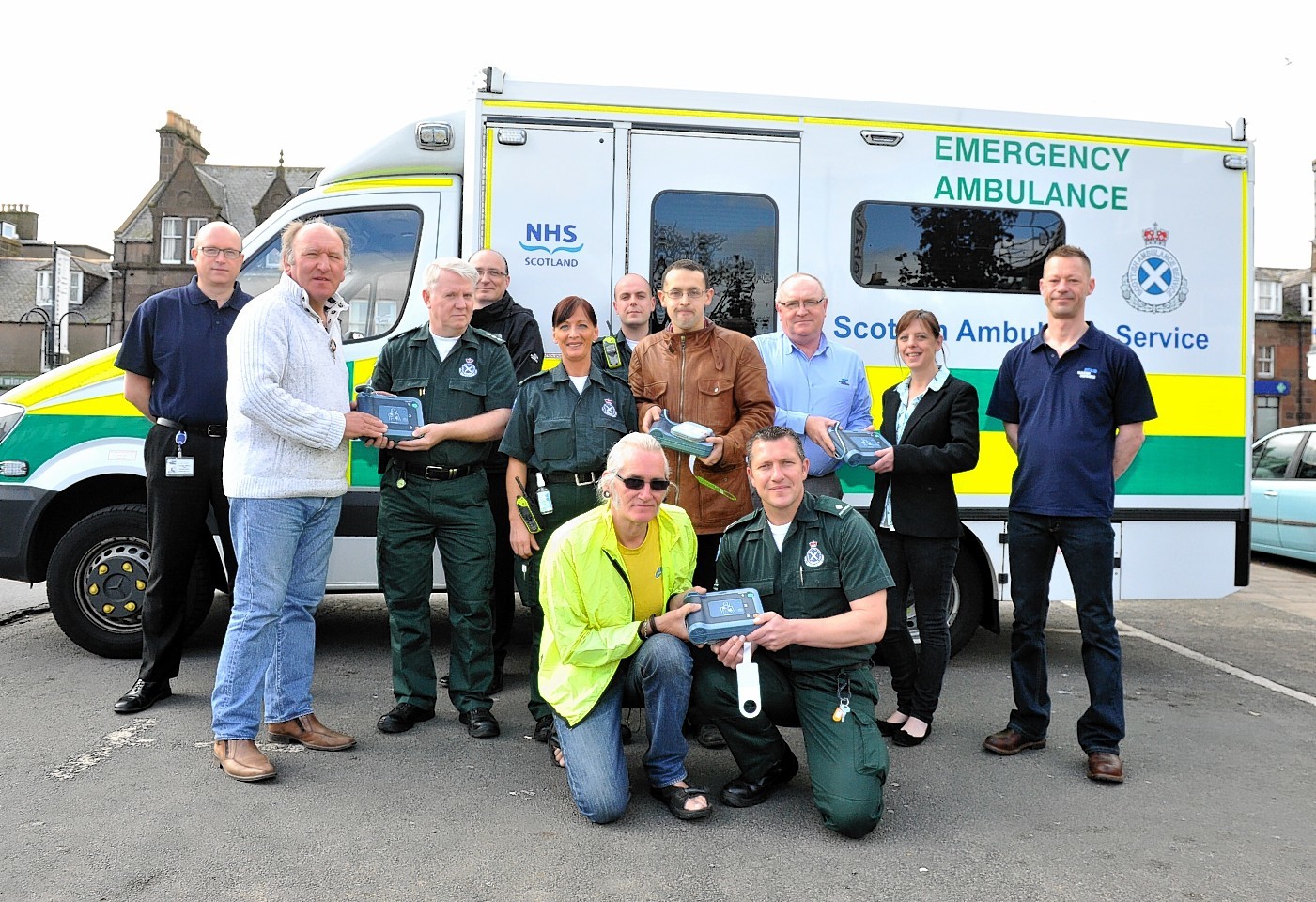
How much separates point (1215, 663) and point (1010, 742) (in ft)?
9.08

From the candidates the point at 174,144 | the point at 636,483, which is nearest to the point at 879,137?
the point at 636,483

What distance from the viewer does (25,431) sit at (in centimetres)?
525

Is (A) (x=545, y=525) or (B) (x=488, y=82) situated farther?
(B) (x=488, y=82)

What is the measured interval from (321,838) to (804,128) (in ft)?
13.3

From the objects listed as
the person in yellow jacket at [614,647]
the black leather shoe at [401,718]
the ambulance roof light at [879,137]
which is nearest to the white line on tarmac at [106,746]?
the black leather shoe at [401,718]

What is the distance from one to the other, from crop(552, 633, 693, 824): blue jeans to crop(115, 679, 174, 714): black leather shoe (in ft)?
7.24

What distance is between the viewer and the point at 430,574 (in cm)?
432

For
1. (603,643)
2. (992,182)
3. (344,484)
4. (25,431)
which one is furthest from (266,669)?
(992,182)

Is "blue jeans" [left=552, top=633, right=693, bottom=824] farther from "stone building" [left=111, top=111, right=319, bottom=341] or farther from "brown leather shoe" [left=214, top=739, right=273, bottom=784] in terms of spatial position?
"stone building" [left=111, top=111, right=319, bottom=341]

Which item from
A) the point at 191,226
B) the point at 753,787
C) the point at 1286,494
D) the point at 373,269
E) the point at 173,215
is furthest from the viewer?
the point at 191,226

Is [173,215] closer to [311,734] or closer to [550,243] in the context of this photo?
[550,243]

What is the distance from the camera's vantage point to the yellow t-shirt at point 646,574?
139 inches

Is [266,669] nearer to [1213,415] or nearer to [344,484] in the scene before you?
[344,484]

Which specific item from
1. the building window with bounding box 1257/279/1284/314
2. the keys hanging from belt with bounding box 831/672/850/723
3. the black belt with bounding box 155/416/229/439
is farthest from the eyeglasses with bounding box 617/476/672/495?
the building window with bounding box 1257/279/1284/314
